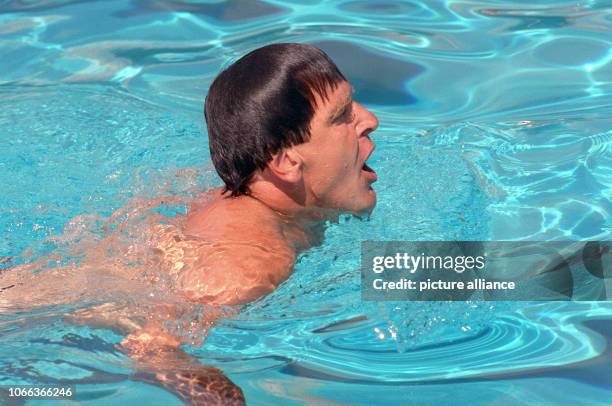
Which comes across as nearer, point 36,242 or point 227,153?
point 227,153

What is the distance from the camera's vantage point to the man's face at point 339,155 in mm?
3664

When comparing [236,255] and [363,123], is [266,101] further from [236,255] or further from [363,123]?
[236,255]

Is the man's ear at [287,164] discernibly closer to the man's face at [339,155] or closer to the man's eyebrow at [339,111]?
the man's face at [339,155]

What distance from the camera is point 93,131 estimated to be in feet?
16.8

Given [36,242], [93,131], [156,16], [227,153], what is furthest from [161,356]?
[156,16]

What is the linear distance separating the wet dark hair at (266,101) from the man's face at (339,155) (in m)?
0.05

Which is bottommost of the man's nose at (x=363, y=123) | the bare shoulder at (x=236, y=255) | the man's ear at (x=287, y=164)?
the bare shoulder at (x=236, y=255)

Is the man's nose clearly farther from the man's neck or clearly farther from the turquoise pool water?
the turquoise pool water

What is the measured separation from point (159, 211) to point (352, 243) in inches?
34.7

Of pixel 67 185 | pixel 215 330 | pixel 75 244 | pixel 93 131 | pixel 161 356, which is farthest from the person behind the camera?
pixel 93 131

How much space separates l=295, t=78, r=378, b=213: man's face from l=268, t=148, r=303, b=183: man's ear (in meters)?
0.03

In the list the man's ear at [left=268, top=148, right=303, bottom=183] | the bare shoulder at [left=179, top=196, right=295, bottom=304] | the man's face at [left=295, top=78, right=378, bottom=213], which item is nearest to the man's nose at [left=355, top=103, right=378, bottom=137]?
the man's face at [left=295, top=78, right=378, bottom=213]

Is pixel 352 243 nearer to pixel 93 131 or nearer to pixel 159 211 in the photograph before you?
pixel 159 211

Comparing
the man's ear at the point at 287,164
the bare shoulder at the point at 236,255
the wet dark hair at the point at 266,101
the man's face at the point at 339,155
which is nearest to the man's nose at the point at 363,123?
the man's face at the point at 339,155
